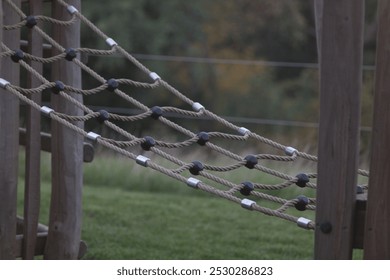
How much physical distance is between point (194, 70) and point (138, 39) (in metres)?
1.23

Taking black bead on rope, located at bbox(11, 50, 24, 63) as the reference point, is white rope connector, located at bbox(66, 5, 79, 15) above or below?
above

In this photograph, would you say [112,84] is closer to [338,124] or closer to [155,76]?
[155,76]

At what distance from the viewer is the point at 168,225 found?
15.9ft

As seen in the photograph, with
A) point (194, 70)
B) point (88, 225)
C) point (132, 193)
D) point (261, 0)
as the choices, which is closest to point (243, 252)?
point (88, 225)

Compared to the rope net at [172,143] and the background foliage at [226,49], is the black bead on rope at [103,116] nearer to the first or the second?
the rope net at [172,143]

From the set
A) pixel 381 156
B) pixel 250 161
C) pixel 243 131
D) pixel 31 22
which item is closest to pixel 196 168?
pixel 250 161

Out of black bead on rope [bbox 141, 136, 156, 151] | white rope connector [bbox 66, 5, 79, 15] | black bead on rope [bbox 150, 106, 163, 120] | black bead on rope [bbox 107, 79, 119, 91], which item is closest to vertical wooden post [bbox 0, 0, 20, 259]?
white rope connector [bbox 66, 5, 79, 15]

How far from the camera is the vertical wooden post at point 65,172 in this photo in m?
3.41

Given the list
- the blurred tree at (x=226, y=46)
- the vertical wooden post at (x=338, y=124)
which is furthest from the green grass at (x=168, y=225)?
the blurred tree at (x=226, y=46)

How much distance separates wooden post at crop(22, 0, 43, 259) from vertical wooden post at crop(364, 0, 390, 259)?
170 centimetres

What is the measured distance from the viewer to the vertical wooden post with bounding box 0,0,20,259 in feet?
10.6

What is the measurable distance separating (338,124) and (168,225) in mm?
2932

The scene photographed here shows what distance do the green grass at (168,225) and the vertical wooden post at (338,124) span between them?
217 cm

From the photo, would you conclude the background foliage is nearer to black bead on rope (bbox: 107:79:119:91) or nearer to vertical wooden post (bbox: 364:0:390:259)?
black bead on rope (bbox: 107:79:119:91)
